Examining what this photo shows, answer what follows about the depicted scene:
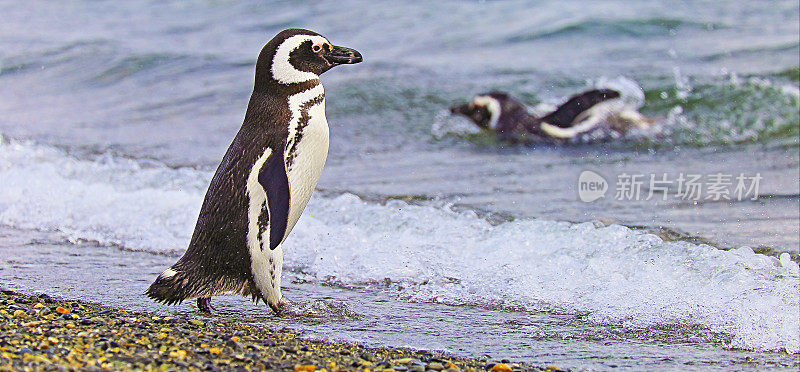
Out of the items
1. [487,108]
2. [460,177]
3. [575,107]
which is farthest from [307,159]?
[487,108]

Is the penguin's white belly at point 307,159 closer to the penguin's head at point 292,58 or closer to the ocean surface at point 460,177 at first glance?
the penguin's head at point 292,58

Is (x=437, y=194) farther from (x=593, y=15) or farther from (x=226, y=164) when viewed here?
(x=593, y=15)

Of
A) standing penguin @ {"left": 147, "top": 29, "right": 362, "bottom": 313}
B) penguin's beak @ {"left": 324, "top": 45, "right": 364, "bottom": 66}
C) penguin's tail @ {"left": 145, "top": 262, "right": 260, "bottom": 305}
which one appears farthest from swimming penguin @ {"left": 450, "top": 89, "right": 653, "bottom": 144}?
penguin's tail @ {"left": 145, "top": 262, "right": 260, "bottom": 305}

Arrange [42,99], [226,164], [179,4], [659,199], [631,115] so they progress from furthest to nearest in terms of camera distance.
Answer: [179,4] < [42,99] < [631,115] < [659,199] < [226,164]

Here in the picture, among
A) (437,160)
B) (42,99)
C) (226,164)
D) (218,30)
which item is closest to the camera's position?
(226,164)

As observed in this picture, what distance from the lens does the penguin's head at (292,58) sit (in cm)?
396

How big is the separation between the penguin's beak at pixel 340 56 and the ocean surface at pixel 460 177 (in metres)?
1.04

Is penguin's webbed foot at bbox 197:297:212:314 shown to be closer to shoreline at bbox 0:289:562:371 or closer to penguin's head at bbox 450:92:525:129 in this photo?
shoreline at bbox 0:289:562:371

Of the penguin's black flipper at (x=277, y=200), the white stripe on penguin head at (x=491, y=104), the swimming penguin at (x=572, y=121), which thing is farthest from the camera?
the white stripe on penguin head at (x=491, y=104)

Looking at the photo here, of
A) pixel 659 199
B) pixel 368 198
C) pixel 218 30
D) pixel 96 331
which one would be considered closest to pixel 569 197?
pixel 659 199

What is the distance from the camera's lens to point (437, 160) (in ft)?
27.0

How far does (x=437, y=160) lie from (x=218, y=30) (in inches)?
319

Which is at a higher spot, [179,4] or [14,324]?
[179,4]

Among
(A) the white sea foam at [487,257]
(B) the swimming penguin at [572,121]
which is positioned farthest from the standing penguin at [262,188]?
(B) the swimming penguin at [572,121]
